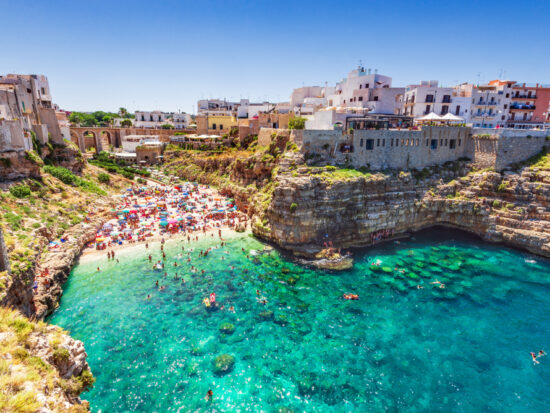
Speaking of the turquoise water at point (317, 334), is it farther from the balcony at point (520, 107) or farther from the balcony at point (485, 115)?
the balcony at point (520, 107)

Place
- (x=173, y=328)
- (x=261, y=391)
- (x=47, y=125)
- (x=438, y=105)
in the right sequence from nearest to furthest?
(x=261, y=391) < (x=173, y=328) < (x=47, y=125) < (x=438, y=105)

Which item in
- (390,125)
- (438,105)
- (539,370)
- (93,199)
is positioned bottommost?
(539,370)

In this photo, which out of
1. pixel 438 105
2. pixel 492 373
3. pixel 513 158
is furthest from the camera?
pixel 438 105

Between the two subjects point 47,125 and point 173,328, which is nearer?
point 173,328

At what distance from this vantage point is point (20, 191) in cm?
2972

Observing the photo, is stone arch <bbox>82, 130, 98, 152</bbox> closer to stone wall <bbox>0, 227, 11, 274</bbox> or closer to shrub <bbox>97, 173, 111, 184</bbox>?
shrub <bbox>97, 173, 111, 184</bbox>

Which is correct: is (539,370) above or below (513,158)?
below

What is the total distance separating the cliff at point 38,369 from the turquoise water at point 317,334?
821 centimetres

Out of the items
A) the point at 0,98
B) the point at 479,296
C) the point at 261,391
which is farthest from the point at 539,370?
the point at 0,98

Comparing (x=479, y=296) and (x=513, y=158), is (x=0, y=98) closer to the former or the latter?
(x=479, y=296)

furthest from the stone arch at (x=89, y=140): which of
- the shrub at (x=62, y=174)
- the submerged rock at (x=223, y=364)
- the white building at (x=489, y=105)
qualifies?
the white building at (x=489, y=105)

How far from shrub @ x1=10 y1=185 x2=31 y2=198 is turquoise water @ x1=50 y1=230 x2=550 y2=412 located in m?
10.1

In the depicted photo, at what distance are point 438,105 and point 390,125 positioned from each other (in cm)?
1272

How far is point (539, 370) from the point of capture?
60.0 feet
